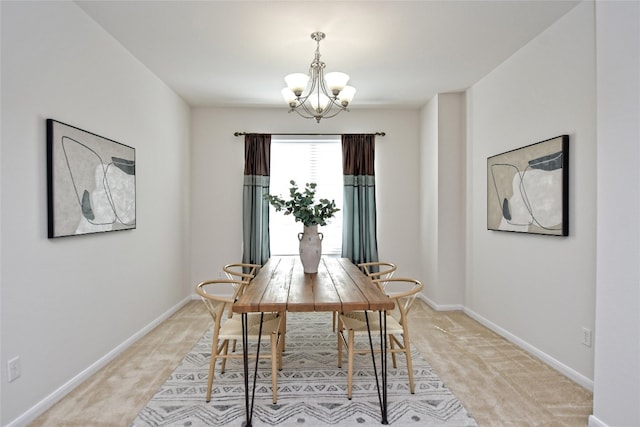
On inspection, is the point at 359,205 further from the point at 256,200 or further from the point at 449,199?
the point at 256,200

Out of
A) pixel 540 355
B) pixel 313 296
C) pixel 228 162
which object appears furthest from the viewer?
pixel 228 162

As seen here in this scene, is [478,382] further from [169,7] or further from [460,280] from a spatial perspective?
[169,7]

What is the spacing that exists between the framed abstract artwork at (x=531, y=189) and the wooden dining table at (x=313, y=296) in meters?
1.49

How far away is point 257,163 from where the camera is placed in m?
5.04

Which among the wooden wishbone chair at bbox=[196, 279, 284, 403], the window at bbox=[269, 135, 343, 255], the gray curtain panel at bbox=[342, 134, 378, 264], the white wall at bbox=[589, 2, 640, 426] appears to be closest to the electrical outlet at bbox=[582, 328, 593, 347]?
the white wall at bbox=[589, 2, 640, 426]

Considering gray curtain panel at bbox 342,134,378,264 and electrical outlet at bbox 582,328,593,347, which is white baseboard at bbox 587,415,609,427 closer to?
electrical outlet at bbox 582,328,593,347

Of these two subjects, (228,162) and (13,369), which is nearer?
(13,369)

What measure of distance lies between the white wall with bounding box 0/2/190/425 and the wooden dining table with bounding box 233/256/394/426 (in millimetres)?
1212

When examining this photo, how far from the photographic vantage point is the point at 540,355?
304 centimetres

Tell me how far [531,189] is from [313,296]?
2.10 m

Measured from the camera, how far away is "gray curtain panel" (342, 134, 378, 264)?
16.6 ft

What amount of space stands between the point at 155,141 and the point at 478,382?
3.65 metres

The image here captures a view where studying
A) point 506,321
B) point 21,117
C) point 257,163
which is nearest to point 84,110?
point 21,117

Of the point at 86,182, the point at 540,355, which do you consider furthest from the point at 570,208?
the point at 86,182
